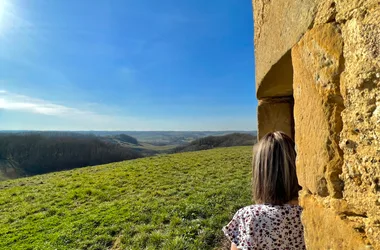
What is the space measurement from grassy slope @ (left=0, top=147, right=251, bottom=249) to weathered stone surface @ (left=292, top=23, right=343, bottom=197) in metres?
4.47

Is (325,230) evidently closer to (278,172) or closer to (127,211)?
(278,172)

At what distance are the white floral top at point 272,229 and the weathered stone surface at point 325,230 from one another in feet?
1.47

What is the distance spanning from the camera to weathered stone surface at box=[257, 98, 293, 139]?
2541 mm

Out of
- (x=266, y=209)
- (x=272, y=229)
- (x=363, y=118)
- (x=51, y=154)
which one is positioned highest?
(x=363, y=118)

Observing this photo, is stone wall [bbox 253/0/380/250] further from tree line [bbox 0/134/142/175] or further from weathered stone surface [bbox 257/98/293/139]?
tree line [bbox 0/134/142/175]

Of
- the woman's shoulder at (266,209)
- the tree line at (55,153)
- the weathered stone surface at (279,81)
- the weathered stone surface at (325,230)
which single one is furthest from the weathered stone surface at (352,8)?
the tree line at (55,153)

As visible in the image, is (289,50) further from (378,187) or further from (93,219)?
(93,219)

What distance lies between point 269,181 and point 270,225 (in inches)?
10.1

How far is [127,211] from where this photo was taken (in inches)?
273

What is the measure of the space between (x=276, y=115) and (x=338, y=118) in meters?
1.70

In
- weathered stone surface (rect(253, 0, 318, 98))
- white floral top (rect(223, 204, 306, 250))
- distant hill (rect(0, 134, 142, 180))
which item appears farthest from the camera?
distant hill (rect(0, 134, 142, 180))

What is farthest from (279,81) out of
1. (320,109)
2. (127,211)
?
(127,211)

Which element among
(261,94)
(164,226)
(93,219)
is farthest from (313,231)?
(93,219)

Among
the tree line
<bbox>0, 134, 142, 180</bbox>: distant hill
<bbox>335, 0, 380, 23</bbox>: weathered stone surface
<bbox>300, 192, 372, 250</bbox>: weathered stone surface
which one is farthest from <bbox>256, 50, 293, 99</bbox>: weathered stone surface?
the tree line
